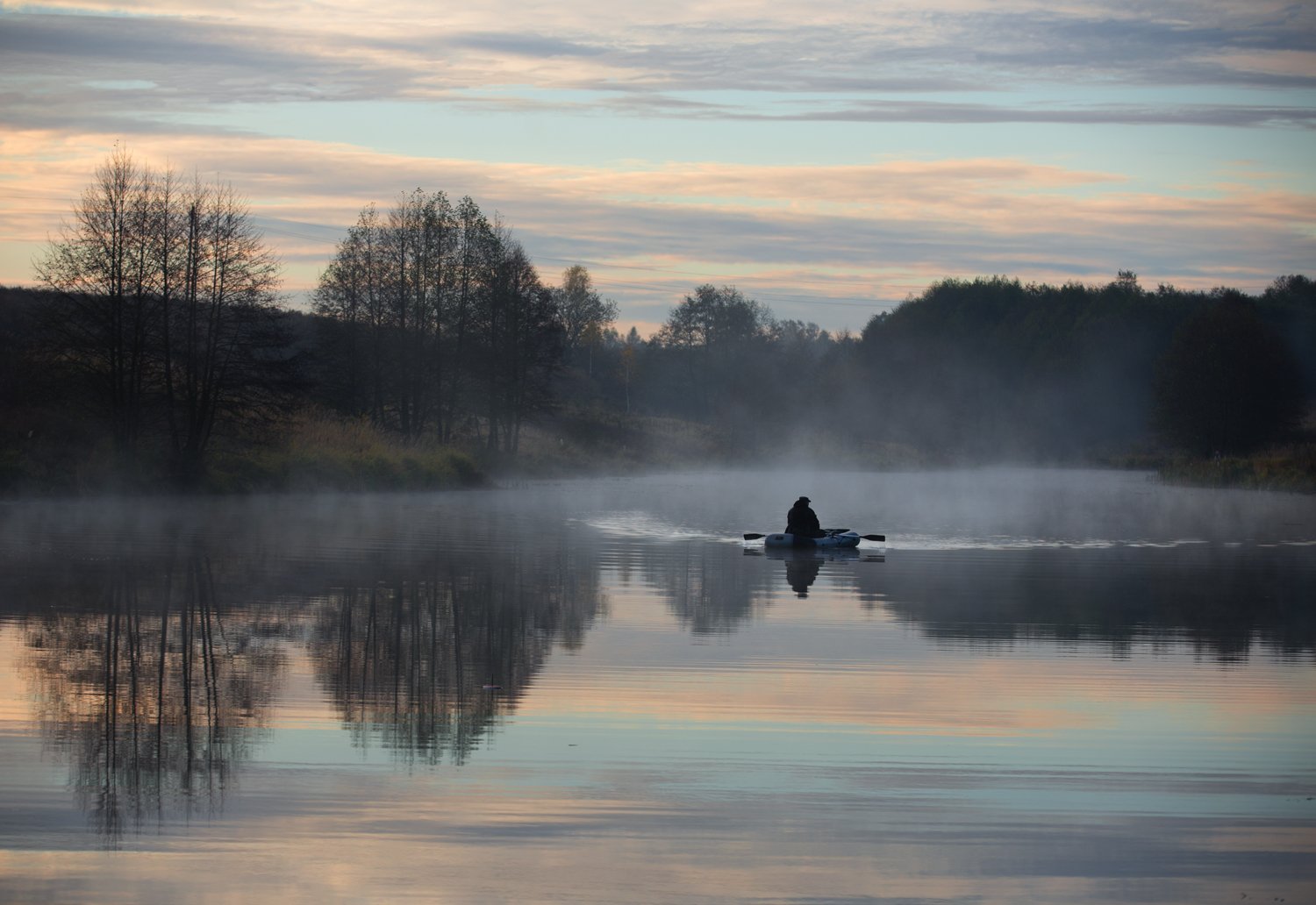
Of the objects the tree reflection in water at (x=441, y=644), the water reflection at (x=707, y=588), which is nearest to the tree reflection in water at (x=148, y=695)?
the tree reflection in water at (x=441, y=644)

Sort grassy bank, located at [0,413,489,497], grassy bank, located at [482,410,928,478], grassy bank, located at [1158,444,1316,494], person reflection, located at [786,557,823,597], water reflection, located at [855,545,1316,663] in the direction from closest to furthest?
water reflection, located at [855,545,1316,663] < person reflection, located at [786,557,823,597] < grassy bank, located at [0,413,489,497] < grassy bank, located at [1158,444,1316,494] < grassy bank, located at [482,410,928,478]

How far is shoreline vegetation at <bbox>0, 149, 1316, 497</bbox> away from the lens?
42.7 meters

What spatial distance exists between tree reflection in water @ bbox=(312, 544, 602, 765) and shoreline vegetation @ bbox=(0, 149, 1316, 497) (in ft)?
76.0

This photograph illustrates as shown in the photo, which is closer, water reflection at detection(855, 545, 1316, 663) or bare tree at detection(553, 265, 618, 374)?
water reflection at detection(855, 545, 1316, 663)

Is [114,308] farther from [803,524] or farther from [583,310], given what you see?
[583,310]

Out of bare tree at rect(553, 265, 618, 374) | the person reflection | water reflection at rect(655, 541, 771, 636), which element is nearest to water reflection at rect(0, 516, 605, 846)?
water reflection at rect(655, 541, 771, 636)

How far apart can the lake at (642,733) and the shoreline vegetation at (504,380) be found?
72.3ft

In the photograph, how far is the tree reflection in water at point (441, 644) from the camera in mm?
9984

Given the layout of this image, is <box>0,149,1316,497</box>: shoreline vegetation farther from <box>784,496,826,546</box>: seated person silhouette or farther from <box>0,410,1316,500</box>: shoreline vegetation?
<box>784,496,826,546</box>: seated person silhouette

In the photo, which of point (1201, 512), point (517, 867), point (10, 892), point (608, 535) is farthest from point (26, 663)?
point (1201, 512)

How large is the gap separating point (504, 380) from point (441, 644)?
53.4 metres

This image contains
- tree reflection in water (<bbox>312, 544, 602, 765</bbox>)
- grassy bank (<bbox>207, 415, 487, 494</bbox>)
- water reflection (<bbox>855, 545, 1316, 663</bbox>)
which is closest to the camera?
tree reflection in water (<bbox>312, 544, 602, 765</bbox>)

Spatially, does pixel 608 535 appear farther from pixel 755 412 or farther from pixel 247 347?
pixel 755 412

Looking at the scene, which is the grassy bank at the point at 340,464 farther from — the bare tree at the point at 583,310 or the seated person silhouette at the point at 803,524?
the bare tree at the point at 583,310
